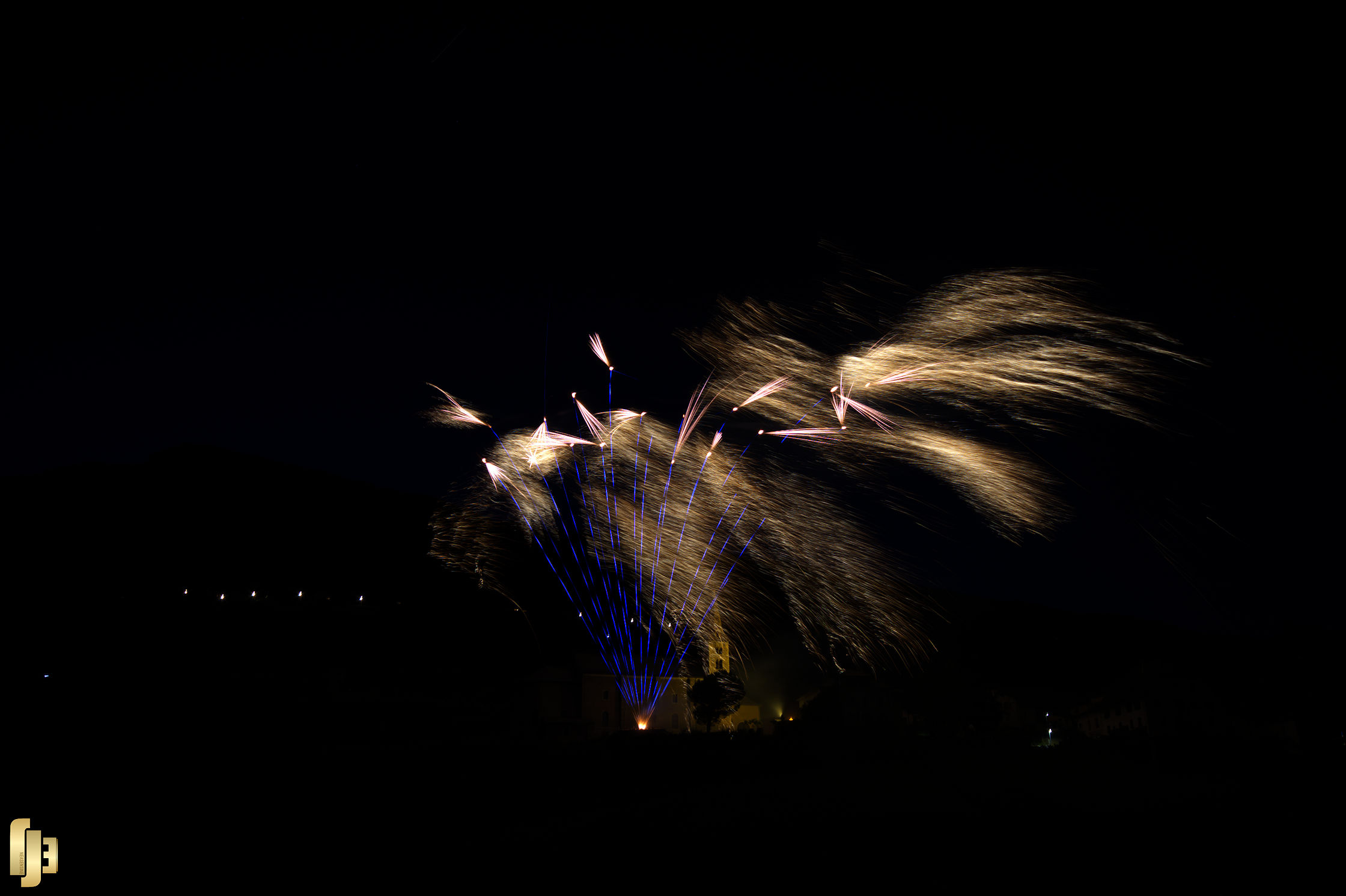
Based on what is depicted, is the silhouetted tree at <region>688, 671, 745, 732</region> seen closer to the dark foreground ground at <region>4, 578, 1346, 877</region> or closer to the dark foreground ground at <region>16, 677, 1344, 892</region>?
the dark foreground ground at <region>4, 578, 1346, 877</region>

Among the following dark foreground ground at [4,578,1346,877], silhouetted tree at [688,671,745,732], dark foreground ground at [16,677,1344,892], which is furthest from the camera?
silhouetted tree at [688,671,745,732]

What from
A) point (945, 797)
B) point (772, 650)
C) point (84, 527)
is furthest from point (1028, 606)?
point (84, 527)

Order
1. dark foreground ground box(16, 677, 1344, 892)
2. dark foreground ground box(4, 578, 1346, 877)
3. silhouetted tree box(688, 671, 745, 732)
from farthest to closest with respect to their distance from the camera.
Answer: silhouetted tree box(688, 671, 745, 732) < dark foreground ground box(16, 677, 1344, 892) < dark foreground ground box(4, 578, 1346, 877)

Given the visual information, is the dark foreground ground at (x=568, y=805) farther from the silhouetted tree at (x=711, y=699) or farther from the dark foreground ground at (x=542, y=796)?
the silhouetted tree at (x=711, y=699)

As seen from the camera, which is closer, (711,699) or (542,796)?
(542,796)

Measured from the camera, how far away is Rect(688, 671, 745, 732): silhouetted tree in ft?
121

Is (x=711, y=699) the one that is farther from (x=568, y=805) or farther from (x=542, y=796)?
(x=542, y=796)

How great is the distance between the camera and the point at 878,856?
10414 millimetres

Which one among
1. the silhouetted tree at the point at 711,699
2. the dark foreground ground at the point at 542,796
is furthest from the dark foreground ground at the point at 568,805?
the silhouetted tree at the point at 711,699

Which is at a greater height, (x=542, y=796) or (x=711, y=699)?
(x=711, y=699)

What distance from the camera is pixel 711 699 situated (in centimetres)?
3672

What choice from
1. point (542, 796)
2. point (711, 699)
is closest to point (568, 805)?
point (542, 796)

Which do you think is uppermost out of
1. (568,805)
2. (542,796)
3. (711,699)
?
(711,699)

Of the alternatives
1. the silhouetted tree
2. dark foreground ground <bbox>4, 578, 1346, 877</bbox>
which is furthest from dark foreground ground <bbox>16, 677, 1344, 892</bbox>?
the silhouetted tree
